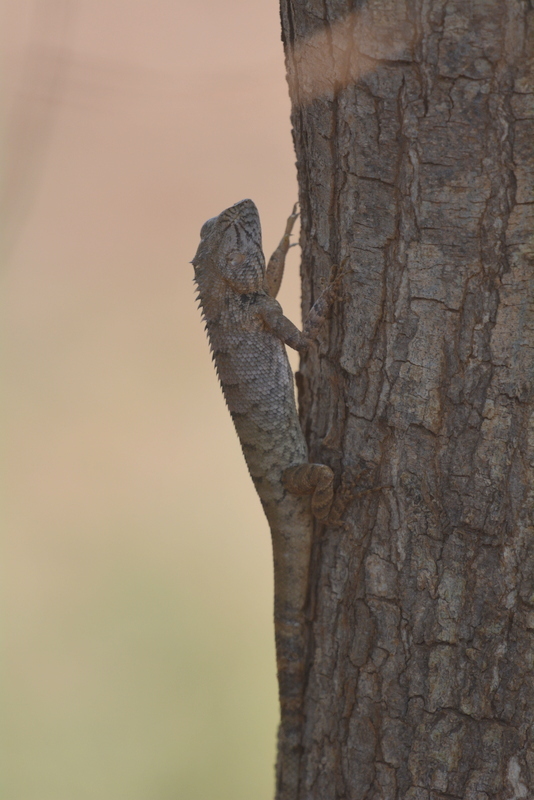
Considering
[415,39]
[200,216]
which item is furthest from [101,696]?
[415,39]

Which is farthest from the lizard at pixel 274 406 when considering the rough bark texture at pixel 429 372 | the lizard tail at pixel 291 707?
the rough bark texture at pixel 429 372

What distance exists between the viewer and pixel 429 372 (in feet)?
8.64

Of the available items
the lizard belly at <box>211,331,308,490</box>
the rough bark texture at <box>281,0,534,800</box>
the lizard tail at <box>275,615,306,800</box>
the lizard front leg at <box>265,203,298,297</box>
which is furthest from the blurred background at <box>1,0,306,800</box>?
the lizard tail at <box>275,615,306,800</box>

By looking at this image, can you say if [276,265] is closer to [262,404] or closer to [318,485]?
[262,404]

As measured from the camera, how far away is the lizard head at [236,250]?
404 cm

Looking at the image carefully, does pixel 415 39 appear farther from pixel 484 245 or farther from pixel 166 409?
pixel 166 409

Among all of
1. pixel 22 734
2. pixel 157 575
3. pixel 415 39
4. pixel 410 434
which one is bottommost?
pixel 22 734

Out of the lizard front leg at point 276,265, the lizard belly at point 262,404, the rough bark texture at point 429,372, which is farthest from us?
the lizard front leg at point 276,265

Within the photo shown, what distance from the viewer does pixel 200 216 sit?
774 cm

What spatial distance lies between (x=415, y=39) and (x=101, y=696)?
Result: 5825 millimetres

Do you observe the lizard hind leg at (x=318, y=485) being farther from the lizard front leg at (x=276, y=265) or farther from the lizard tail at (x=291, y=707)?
the lizard front leg at (x=276, y=265)

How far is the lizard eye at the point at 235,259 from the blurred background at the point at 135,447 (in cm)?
157

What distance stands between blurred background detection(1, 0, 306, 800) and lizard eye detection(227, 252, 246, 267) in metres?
1.57

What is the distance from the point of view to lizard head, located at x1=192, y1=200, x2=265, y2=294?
4.04 m
